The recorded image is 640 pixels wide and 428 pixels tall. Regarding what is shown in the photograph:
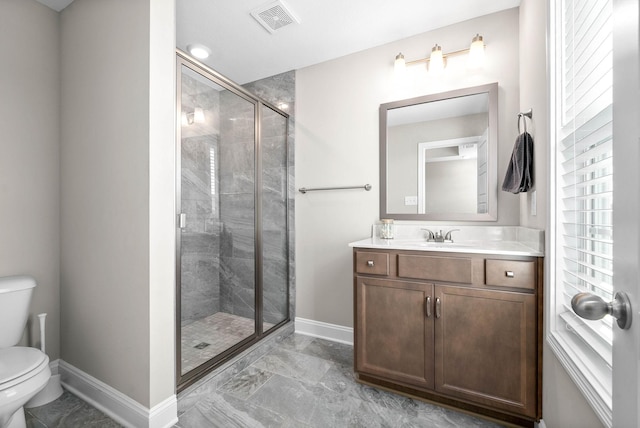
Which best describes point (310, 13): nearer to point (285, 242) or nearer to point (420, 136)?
point (420, 136)

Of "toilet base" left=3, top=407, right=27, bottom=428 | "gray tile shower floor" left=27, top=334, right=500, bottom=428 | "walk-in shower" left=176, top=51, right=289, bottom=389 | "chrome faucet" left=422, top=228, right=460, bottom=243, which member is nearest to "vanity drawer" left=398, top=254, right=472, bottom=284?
"chrome faucet" left=422, top=228, right=460, bottom=243

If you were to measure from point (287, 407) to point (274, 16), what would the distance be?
247 centimetres

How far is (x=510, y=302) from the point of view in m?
1.48

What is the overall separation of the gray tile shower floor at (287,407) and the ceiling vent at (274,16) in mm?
2394

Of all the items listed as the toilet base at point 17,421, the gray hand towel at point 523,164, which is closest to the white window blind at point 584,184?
the gray hand towel at point 523,164

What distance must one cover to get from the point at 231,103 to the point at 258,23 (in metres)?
0.59

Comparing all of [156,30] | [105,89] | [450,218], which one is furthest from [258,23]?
[450,218]

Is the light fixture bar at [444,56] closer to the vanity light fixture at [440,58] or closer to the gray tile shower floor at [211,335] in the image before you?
the vanity light fixture at [440,58]

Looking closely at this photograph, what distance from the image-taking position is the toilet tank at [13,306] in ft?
5.03

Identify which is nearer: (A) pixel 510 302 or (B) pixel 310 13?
(A) pixel 510 302

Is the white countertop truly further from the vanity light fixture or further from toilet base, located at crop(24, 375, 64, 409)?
toilet base, located at crop(24, 375, 64, 409)

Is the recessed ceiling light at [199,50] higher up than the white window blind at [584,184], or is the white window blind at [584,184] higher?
the recessed ceiling light at [199,50]

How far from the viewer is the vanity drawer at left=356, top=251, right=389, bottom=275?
1787 mm

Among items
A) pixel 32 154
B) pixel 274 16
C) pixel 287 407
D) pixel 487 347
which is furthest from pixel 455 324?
pixel 32 154
